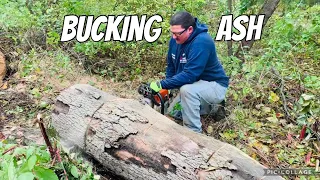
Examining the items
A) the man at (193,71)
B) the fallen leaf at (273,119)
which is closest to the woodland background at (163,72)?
the fallen leaf at (273,119)

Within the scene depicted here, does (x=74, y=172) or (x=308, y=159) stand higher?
(x=74, y=172)

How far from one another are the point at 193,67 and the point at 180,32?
A: 428 mm

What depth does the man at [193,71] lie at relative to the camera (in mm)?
3500

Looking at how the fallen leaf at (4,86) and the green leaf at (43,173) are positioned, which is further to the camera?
the fallen leaf at (4,86)

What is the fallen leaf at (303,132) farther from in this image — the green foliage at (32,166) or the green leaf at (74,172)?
the green leaf at (74,172)

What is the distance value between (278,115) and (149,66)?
2336 millimetres

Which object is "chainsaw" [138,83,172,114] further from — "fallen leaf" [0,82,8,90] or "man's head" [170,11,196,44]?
"fallen leaf" [0,82,8,90]

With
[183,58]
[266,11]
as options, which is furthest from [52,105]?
[266,11]

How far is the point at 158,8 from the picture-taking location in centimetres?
553

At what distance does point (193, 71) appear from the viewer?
3518mm

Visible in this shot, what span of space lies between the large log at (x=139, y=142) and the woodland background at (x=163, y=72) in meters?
0.35

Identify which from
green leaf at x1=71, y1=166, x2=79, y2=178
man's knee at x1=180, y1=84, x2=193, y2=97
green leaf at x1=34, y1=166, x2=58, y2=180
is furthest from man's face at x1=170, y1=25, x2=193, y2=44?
green leaf at x1=34, y1=166, x2=58, y2=180

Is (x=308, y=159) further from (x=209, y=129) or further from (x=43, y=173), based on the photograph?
(x=43, y=173)

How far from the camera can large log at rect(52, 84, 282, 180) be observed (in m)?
2.41
